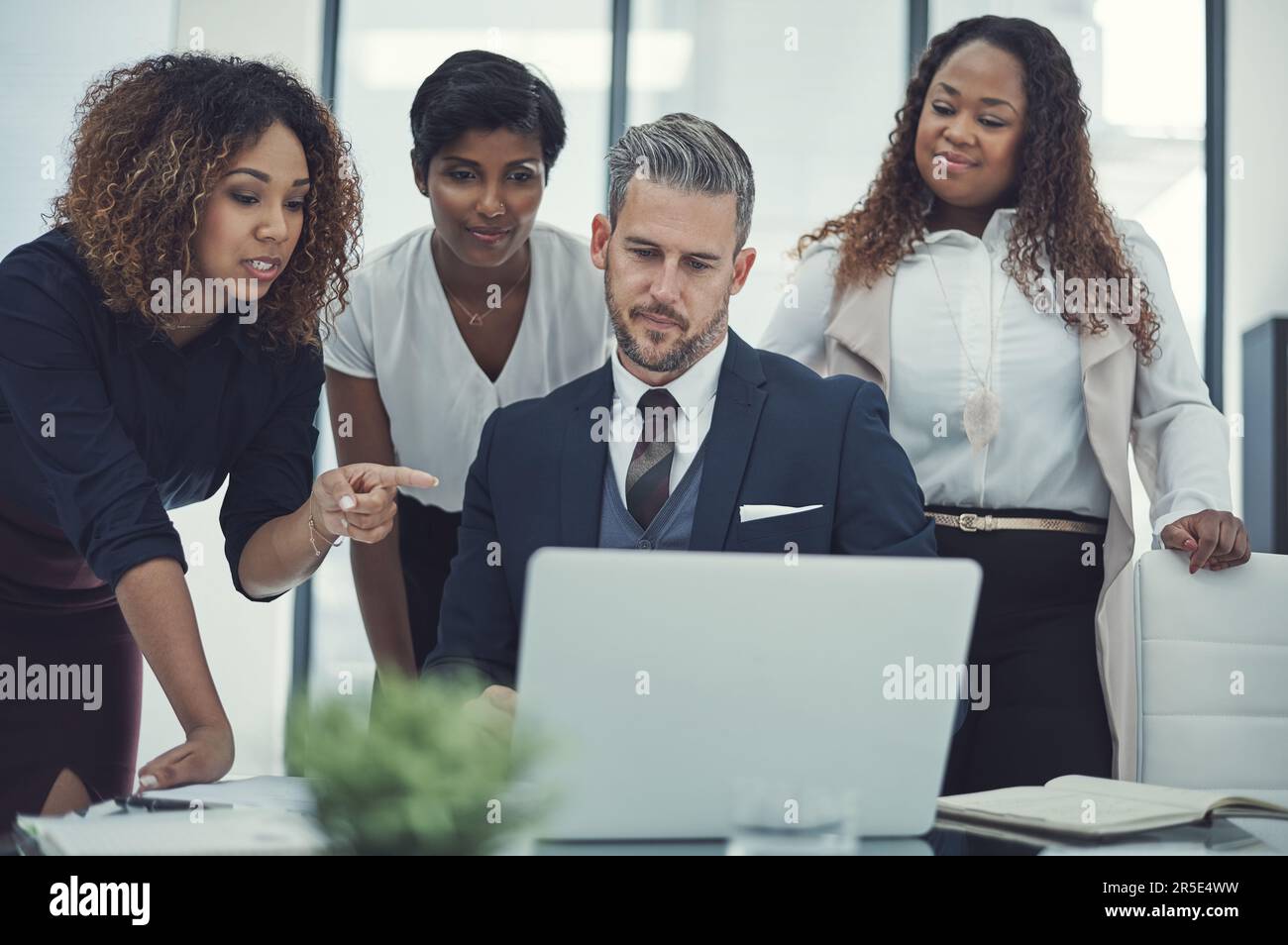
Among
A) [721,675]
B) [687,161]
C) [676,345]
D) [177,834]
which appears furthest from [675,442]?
[177,834]

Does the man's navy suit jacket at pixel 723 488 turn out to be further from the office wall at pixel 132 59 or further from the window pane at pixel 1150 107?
the window pane at pixel 1150 107

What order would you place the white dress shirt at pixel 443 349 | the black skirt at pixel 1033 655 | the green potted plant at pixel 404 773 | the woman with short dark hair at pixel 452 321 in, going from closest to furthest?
the green potted plant at pixel 404 773 → the black skirt at pixel 1033 655 → the woman with short dark hair at pixel 452 321 → the white dress shirt at pixel 443 349

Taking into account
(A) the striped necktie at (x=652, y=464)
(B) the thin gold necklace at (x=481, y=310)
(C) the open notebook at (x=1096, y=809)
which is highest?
(B) the thin gold necklace at (x=481, y=310)

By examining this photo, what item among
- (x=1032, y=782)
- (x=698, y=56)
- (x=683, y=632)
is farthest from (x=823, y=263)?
(x=698, y=56)

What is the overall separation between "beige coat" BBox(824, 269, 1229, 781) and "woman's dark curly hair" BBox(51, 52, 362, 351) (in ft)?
3.20

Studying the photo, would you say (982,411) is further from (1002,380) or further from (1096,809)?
(1096,809)

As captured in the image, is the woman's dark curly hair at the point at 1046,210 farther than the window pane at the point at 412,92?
No

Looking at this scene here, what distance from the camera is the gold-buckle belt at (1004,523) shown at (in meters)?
2.21

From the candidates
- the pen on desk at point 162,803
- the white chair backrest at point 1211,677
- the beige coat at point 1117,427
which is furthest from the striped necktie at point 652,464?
the pen on desk at point 162,803

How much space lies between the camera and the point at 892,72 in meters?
4.86

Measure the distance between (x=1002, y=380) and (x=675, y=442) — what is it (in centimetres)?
70

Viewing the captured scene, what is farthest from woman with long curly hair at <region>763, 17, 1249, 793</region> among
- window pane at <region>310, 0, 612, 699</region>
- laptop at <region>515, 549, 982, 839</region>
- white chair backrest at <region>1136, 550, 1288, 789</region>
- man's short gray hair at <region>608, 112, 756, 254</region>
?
window pane at <region>310, 0, 612, 699</region>

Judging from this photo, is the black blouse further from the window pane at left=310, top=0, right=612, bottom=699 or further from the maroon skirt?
the window pane at left=310, top=0, right=612, bottom=699
